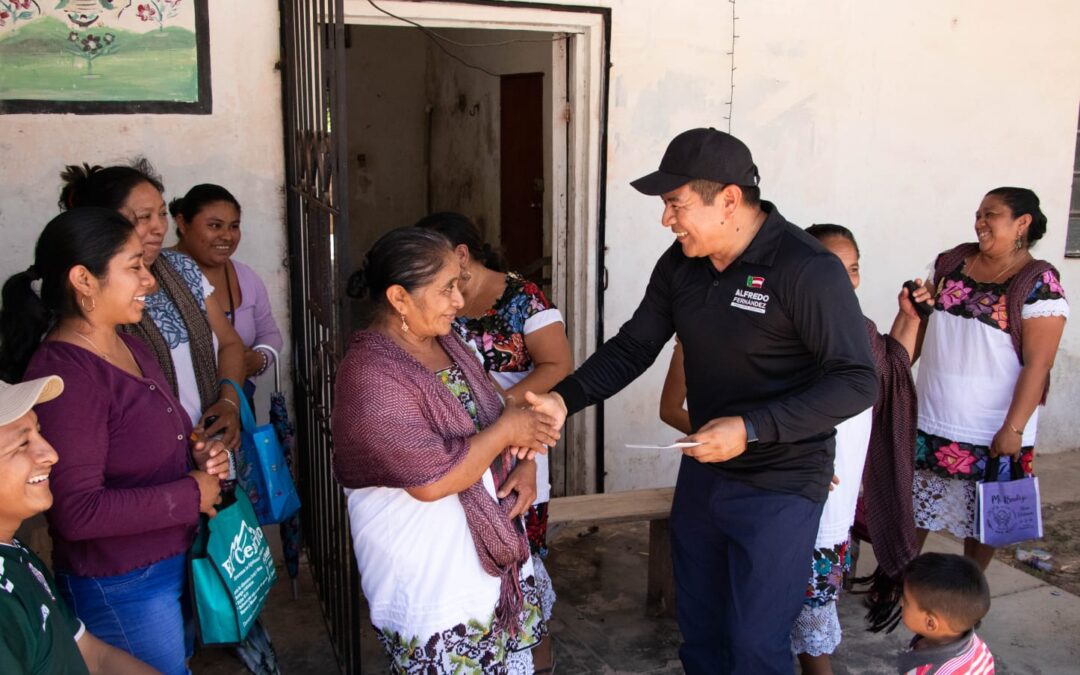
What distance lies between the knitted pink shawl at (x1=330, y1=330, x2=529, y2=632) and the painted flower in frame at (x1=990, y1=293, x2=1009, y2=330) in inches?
95.6

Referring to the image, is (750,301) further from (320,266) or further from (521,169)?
(521,169)

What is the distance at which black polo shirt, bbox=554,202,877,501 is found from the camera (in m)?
2.49

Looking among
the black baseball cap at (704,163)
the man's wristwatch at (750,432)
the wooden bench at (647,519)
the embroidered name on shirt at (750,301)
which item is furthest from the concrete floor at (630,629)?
the black baseball cap at (704,163)

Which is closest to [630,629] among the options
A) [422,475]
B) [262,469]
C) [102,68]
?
[262,469]

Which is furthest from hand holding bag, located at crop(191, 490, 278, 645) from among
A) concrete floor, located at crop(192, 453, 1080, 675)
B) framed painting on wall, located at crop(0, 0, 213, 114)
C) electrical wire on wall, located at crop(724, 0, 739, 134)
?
electrical wire on wall, located at crop(724, 0, 739, 134)

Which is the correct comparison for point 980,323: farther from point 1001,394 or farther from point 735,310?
point 735,310

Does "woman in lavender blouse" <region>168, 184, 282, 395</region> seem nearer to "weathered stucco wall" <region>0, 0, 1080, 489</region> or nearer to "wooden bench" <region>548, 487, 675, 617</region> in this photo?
"weathered stucco wall" <region>0, 0, 1080, 489</region>

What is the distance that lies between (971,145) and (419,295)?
451cm

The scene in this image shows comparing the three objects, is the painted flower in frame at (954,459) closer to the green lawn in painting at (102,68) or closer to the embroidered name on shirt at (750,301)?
the embroidered name on shirt at (750,301)

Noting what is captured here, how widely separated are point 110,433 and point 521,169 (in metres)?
5.17

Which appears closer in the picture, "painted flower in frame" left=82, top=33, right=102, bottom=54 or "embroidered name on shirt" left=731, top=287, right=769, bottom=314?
"embroidered name on shirt" left=731, top=287, right=769, bottom=314

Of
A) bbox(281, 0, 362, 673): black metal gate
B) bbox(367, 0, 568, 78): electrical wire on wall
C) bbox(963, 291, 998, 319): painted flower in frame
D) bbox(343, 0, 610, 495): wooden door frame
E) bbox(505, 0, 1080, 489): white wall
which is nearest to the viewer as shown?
bbox(281, 0, 362, 673): black metal gate

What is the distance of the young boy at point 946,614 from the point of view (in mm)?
2557

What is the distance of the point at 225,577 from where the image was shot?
262cm
